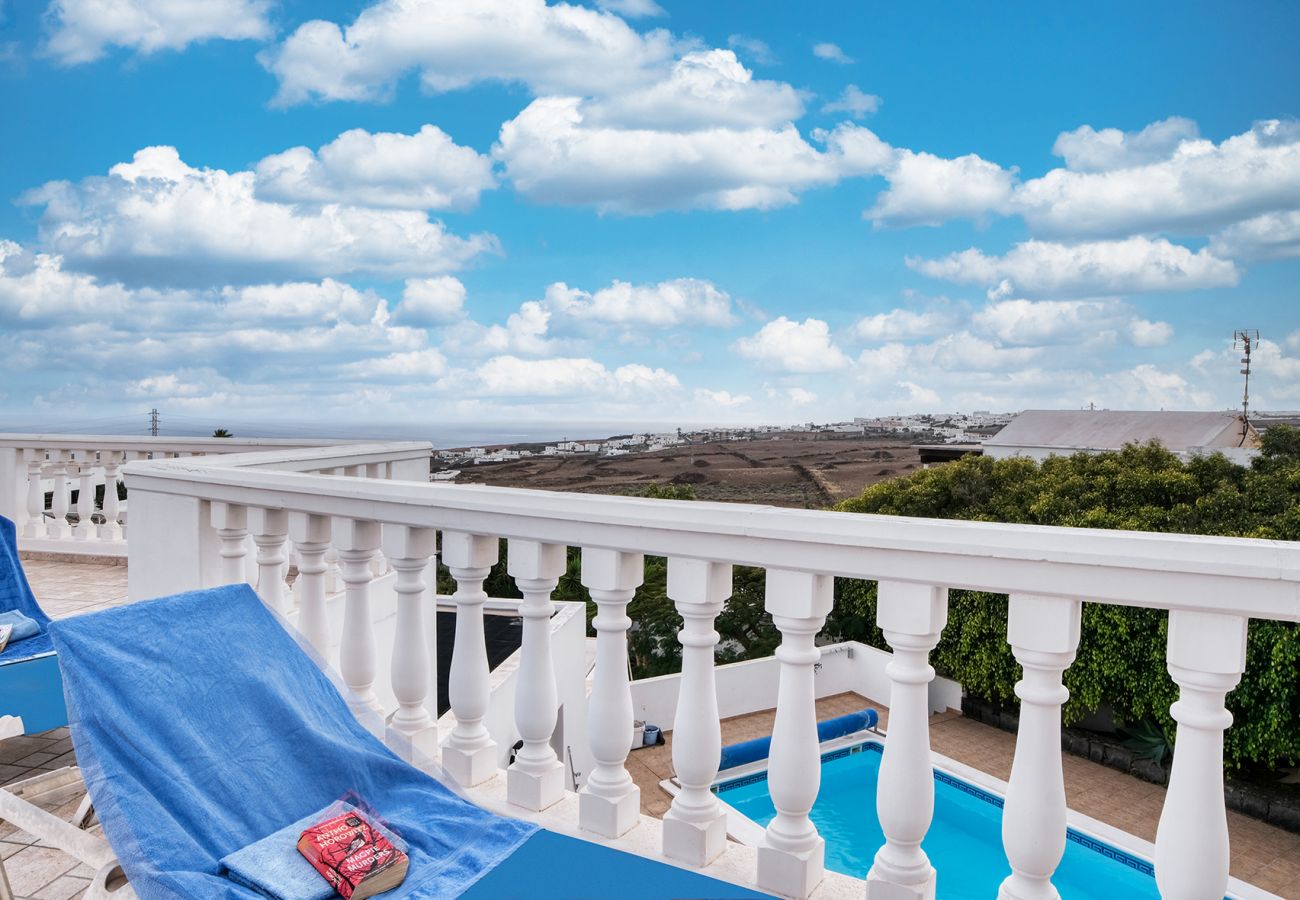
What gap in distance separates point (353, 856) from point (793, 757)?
0.80 metres

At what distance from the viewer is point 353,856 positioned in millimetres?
1543

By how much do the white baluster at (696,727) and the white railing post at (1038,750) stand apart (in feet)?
1.62

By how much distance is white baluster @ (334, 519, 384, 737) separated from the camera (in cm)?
207

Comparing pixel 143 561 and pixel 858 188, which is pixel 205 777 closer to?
pixel 143 561

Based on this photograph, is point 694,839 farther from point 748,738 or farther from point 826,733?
point 748,738

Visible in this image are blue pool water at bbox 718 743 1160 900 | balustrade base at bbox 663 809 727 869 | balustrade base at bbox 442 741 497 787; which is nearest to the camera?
balustrade base at bbox 663 809 727 869

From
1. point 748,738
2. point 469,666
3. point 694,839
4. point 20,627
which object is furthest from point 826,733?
point 694,839

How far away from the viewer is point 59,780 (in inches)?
103

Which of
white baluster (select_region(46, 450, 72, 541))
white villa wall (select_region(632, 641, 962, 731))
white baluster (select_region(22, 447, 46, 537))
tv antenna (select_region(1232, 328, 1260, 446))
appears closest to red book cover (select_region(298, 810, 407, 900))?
white baluster (select_region(46, 450, 72, 541))

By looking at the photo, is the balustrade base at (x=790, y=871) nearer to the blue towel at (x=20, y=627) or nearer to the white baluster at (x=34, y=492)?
the blue towel at (x=20, y=627)

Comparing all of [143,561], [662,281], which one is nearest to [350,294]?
[662,281]

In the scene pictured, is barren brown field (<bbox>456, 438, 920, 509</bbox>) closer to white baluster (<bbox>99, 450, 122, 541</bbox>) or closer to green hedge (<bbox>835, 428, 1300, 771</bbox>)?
green hedge (<bbox>835, 428, 1300, 771</bbox>)

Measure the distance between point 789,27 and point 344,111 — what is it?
3198 cm

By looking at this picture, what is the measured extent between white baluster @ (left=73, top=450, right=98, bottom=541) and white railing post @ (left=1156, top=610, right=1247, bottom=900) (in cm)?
640
